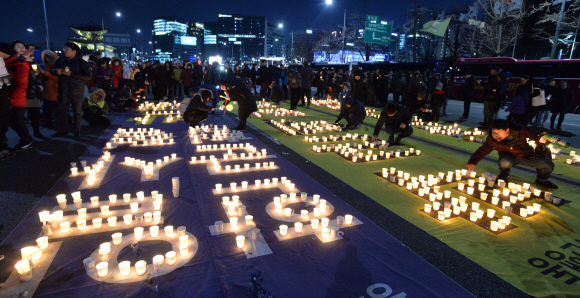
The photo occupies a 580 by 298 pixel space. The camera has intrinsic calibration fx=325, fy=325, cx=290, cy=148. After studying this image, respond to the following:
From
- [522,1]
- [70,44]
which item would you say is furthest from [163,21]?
[70,44]

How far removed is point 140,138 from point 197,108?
1.62 m

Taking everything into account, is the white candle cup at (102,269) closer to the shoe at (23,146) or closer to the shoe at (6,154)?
the shoe at (6,154)

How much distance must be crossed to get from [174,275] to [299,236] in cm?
128

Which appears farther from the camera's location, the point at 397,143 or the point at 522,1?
the point at 522,1

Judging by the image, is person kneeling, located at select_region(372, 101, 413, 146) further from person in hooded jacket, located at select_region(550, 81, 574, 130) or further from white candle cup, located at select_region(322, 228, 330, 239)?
person in hooded jacket, located at select_region(550, 81, 574, 130)

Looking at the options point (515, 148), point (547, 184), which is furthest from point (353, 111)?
point (547, 184)

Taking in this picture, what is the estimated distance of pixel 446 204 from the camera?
4086 mm

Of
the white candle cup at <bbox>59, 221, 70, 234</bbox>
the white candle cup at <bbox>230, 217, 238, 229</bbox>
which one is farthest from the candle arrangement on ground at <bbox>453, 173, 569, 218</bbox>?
the white candle cup at <bbox>59, 221, 70, 234</bbox>

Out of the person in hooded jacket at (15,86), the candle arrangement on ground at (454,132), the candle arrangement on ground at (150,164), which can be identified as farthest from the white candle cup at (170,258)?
the candle arrangement on ground at (454,132)

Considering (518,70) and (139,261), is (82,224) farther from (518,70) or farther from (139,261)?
(518,70)

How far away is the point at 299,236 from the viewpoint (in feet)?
11.2

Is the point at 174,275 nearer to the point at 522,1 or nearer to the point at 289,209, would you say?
the point at 289,209

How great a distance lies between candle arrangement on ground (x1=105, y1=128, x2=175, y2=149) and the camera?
7245 millimetres

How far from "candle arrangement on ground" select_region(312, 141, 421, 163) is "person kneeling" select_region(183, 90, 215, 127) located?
3380 mm
